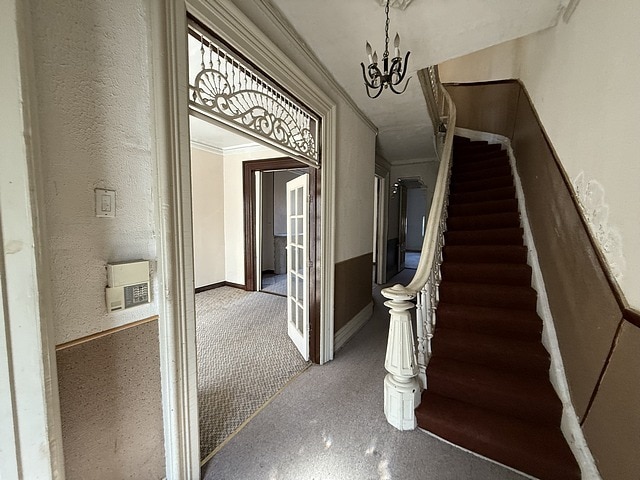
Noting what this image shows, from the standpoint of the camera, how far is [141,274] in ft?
3.38

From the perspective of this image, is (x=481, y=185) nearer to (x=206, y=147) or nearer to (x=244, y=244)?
(x=244, y=244)

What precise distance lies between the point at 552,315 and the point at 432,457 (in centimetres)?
127

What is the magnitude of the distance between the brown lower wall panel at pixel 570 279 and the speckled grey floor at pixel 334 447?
69 cm

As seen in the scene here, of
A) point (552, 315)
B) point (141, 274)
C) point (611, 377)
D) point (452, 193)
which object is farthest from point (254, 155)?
point (611, 377)

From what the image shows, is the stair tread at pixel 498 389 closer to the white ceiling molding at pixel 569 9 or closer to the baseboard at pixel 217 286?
the white ceiling molding at pixel 569 9

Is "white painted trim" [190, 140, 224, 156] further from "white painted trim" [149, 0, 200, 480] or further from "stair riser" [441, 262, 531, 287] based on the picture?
"stair riser" [441, 262, 531, 287]

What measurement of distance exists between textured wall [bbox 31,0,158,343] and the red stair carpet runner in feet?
5.97

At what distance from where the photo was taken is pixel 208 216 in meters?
4.50

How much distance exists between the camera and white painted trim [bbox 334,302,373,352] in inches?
104

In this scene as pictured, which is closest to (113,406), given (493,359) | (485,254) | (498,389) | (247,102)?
(247,102)

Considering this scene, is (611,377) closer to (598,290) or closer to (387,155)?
(598,290)

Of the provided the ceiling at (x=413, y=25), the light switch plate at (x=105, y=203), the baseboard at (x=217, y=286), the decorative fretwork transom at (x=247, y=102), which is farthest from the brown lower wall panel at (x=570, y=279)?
the baseboard at (x=217, y=286)

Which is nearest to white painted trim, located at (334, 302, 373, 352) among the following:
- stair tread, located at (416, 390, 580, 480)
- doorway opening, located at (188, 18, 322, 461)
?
doorway opening, located at (188, 18, 322, 461)

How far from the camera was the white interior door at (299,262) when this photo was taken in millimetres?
2408
